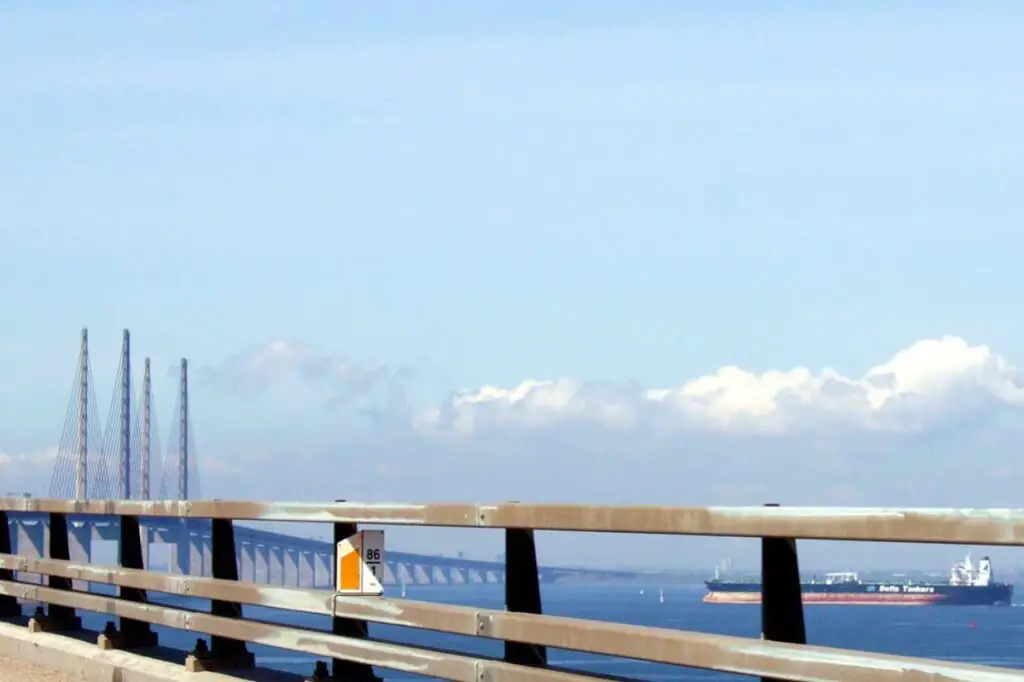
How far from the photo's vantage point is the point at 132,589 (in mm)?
10648

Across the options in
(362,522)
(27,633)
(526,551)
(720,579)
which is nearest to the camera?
(526,551)

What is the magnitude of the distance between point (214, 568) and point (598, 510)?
3.82 metres

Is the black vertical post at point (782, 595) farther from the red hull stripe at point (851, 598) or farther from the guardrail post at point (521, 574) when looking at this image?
the red hull stripe at point (851, 598)

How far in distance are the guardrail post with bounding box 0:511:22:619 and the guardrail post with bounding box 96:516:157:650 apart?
7.86 feet

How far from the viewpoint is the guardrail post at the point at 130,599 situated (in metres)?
10.6

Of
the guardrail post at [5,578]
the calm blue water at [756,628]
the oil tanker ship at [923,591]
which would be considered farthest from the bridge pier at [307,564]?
the guardrail post at [5,578]

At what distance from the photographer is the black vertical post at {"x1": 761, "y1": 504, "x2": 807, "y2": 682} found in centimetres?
549

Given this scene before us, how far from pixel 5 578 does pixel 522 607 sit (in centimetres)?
799

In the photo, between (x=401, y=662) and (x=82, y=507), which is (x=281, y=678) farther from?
(x=82, y=507)

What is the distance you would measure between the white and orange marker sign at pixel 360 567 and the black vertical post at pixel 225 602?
124 cm

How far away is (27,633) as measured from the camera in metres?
11.9

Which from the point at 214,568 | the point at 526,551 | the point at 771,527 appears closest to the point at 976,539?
the point at 771,527

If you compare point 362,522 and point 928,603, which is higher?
point 362,522

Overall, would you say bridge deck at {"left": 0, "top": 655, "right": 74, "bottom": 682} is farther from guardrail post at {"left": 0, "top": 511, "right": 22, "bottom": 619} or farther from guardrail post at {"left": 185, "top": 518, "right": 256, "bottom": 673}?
guardrail post at {"left": 0, "top": 511, "right": 22, "bottom": 619}
